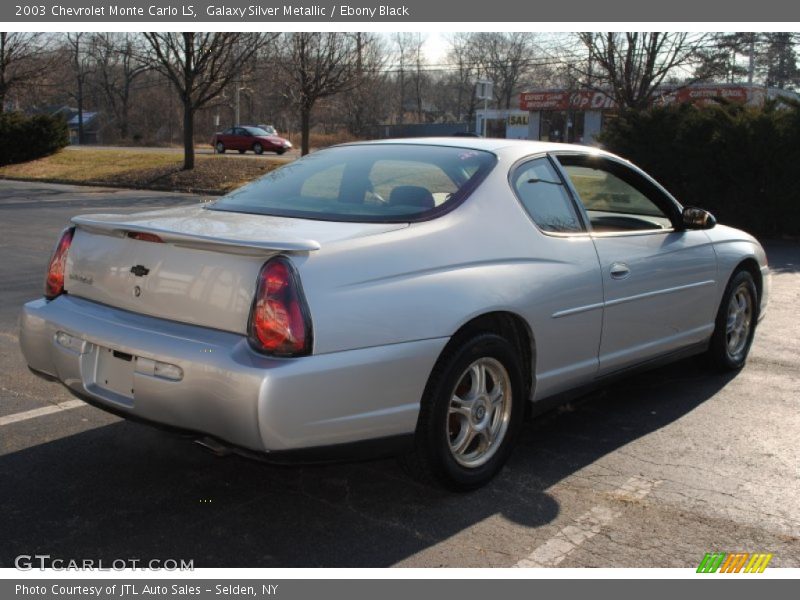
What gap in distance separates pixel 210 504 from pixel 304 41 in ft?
86.3

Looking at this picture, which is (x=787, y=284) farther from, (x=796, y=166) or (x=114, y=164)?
(x=114, y=164)

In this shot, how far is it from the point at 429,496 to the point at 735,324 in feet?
10.5

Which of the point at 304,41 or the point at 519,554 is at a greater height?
the point at 304,41

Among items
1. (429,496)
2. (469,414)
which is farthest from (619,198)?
(429,496)

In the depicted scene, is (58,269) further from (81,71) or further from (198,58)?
(81,71)

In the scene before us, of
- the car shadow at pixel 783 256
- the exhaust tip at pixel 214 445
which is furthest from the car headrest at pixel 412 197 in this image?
the car shadow at pixel 783 256

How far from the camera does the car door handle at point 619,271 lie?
4.55 metres

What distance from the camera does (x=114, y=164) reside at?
102 feet

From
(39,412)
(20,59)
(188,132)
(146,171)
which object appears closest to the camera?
(39,412)

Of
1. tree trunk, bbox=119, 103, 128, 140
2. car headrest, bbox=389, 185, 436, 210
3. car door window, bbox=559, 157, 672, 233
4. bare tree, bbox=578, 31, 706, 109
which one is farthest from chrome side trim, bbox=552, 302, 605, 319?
tree trunk, bbox=119, 103, 128, 140

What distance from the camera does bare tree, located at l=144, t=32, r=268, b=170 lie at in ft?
83.8

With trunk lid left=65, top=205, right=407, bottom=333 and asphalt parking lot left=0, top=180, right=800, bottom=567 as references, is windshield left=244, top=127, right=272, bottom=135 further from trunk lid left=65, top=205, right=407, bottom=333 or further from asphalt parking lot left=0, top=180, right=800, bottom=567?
trunk lid left=65, top=205, right=407, bottom=333

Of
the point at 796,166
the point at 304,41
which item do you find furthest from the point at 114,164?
the point at 796,166

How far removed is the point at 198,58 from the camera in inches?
1024
